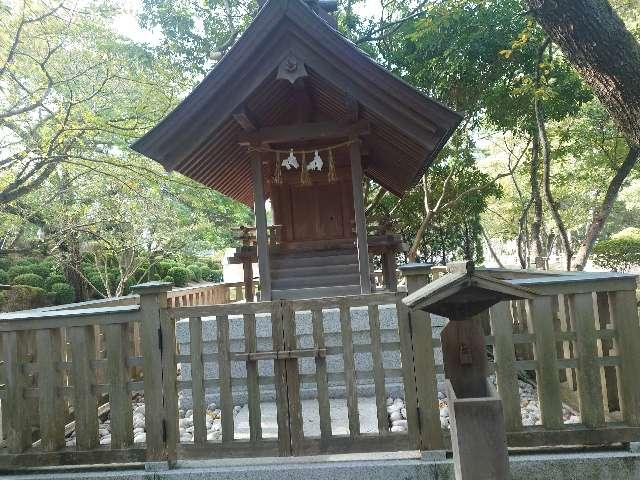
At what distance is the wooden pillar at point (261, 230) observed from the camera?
6871 millimetres

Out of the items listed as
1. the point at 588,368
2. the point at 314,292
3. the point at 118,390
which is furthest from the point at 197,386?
the point at 314,292

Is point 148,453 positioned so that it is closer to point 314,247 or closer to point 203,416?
Answer: point 203,416

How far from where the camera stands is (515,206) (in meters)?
23.4

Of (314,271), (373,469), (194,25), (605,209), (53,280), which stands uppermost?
(194,25)

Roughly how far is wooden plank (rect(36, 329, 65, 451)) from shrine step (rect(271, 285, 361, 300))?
12.2 feet

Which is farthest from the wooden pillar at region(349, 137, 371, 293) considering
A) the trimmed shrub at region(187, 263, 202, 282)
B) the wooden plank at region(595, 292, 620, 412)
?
the trimmed shrub at region(187, 263, 202, 282)

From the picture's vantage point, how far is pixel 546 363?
11.0 ft

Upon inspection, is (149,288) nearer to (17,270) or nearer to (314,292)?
(314,292)

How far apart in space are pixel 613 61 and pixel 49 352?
5237 millimetres

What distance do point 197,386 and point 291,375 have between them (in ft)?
2.47

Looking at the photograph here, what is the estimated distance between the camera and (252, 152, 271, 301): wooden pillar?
6871mm

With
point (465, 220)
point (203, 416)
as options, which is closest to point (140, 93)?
point (203, 416)

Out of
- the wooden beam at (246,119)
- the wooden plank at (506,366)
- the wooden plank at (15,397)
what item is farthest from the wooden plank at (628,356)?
the wooden beam at (246,119)

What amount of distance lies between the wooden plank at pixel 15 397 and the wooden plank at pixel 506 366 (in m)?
3.83
